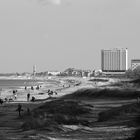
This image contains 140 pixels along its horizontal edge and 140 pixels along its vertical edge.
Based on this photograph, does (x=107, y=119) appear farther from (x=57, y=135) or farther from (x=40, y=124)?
(x=57, y=135)

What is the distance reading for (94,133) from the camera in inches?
683

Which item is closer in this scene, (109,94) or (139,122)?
(139,122)

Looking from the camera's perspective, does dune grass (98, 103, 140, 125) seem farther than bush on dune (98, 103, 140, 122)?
No

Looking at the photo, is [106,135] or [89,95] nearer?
[106,135]

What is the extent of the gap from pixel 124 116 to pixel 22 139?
836cm

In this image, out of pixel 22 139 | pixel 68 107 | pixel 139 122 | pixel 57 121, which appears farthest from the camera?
pixel 68 107

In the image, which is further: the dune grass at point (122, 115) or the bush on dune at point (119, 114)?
the bush on dune at point (119, 114)

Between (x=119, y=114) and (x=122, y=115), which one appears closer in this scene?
(x=122, y=115)

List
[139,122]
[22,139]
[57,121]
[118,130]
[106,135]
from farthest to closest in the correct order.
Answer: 1. [57,121]
2. [139,122]
3. [118,130]
4. [106,135]
5. [22,139]

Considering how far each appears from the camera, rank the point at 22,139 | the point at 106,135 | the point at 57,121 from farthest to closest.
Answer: the point at 57,121 → the point at 106,135 → the point at 22,139

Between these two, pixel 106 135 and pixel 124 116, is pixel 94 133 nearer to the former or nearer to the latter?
pixel 106 135

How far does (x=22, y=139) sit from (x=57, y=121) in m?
5.54

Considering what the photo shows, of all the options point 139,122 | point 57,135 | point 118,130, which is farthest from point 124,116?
point 57,135

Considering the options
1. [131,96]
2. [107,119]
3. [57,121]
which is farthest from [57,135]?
[131,96]
